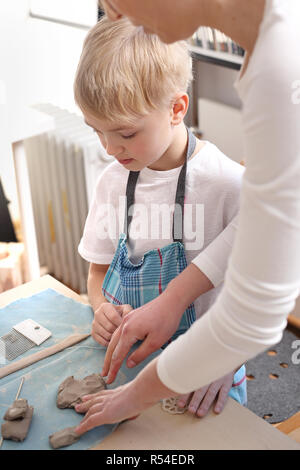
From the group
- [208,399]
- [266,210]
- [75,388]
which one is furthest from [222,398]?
[266,210]

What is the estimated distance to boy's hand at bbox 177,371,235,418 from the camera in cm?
103

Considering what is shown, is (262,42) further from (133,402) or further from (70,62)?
(70,62)

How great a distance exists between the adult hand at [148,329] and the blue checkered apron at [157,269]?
0.15 meters

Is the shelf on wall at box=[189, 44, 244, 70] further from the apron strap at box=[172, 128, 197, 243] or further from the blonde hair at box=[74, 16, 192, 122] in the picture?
the blonde hair at box=[74, 16, 192, 122]

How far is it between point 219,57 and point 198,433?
5.88ft

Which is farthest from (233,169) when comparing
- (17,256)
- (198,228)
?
(17,256)

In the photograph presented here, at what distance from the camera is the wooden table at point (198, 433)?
3.13ft

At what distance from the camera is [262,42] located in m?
0.62

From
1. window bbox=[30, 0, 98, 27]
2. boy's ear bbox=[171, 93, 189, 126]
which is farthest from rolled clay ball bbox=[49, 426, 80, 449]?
window bbox=[30, 0, 98, 27]

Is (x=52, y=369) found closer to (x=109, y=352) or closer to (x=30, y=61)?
(x=109, y=352)

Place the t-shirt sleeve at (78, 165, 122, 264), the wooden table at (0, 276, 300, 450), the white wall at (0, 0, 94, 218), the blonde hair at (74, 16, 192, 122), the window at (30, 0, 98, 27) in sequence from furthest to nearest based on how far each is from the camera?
1. the window at (30, 0, 98, 27)
2. the white wall at (0, 0, 94, 218)
3. the t-shirt sleeve at (78, 165, 122, 264)
4. the blonde hair at (74, 16, 192, 122)
5. the wooden table at (0, 276, 300, 450)

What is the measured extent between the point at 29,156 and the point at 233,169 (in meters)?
1.67

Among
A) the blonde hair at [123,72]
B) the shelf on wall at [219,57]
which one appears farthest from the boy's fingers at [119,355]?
the shelf on wall at [219,57]

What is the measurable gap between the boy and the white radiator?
43.3 inches
